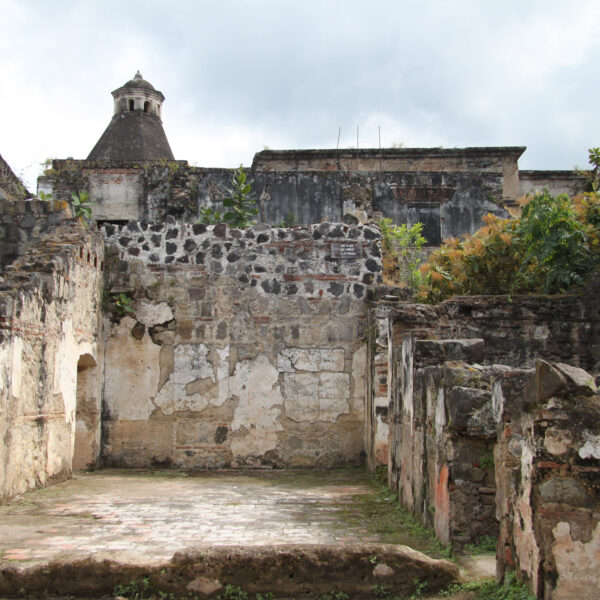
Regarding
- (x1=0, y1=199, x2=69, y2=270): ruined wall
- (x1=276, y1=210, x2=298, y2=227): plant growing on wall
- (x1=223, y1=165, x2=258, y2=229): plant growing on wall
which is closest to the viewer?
(x1=0, y1=199, x2=69, y2=270): ruined wall

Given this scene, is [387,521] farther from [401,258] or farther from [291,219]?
[291,219]

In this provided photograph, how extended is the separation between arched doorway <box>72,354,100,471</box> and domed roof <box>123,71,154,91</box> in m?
16.9

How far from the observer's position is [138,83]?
2391 cm

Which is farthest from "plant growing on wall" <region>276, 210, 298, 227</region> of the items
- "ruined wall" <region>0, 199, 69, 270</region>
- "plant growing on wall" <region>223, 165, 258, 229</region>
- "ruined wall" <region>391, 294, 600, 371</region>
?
"ruined wall" <region>391, 294, 600, 371</region>

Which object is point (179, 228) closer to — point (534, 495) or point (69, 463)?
point (69, 463)

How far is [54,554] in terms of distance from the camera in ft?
14.9

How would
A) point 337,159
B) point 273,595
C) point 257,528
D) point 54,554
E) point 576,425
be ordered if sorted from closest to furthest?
point 576,425, point 273,595, point 54,554, point 257,528, point 337,159

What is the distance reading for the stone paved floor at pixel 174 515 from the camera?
493 cm

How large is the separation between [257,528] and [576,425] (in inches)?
115

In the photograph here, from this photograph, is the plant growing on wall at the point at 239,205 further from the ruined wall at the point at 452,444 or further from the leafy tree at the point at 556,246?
the ruined wall at the point at 452,444

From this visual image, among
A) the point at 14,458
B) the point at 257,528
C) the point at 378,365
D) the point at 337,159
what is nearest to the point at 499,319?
the point at 378,365

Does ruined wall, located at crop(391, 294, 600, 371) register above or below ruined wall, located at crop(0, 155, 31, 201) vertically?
below

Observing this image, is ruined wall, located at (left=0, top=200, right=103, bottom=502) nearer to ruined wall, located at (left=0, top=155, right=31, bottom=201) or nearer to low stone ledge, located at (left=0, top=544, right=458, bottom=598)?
ruined wall, located at (left=0, top=155, right=31, bottom=201)

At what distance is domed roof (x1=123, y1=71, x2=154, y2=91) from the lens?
23828 mm
